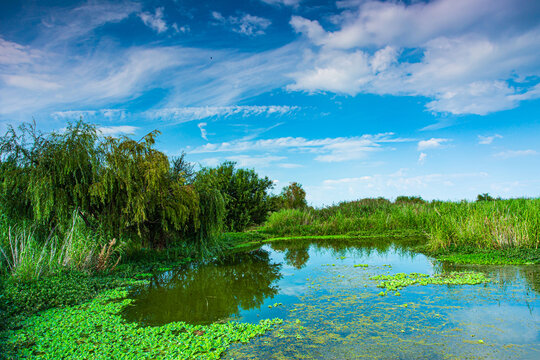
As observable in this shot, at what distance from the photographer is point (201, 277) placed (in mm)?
8656

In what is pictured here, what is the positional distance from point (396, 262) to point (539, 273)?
10.4 ft

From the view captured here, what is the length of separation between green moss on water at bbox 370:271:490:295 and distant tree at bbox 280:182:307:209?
725 inches

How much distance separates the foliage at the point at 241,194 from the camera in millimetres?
18484

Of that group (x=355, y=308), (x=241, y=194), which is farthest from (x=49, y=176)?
(x=241, y=194)

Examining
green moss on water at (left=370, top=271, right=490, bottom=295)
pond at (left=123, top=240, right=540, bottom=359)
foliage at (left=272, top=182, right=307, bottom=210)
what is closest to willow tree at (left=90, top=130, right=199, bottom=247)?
pond at (left=123, top=240, right=540, bottom=359)

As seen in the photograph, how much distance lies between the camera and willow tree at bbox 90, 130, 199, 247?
8961mm

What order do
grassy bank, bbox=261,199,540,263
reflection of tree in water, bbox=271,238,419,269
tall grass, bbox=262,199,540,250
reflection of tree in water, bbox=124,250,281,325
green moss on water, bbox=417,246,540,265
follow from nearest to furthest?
reflection of tree in water, bbox=124,250,281,325
green moss on water, bbox=417,246,540,265
grassy bank, bbox=261,199,540,263
tall grass, bbox=262,199,540,250
reflection of tree in water, bbox=271,238,419,269

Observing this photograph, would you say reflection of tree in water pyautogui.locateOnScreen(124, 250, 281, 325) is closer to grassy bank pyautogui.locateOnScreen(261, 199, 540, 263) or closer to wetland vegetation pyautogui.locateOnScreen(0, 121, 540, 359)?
wetland vegetation pyautogui.locateOnScreen(0, 121, 540, 359)

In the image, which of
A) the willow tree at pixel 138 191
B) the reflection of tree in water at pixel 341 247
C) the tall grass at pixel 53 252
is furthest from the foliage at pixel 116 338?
the reflection of tree in water at pixel 341 247

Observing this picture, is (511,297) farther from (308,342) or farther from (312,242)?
(312,242)

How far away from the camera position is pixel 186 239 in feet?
36.2

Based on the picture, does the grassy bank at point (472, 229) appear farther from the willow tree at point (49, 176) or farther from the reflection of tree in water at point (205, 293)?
the willow tree at point (49, 176)

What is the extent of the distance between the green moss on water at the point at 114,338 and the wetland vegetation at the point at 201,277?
28 mm

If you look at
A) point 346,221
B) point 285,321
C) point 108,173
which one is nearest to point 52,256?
point 108,173
